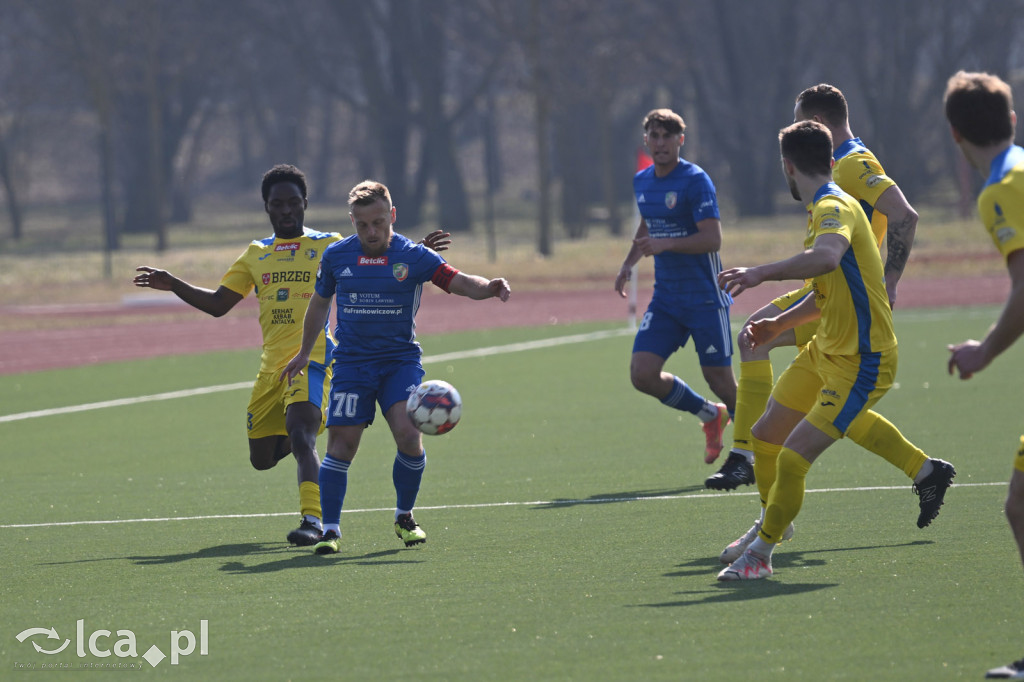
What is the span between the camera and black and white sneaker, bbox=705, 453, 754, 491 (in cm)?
882

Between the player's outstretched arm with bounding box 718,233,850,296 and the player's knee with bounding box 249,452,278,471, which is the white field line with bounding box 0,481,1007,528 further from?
the player's outstretched arm with bounding box 718,233,850,296

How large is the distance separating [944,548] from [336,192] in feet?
265

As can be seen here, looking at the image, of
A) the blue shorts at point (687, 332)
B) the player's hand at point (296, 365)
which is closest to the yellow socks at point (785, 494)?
the player's hand at point (296, 365)

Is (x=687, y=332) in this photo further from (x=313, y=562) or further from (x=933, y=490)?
(x=313, y=562)

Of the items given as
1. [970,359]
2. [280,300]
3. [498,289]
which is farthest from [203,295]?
[970,359]

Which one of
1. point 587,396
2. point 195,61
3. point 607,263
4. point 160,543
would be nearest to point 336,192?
point 195,61

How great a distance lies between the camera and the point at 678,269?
10.1m

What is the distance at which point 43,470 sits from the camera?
36.8 ft

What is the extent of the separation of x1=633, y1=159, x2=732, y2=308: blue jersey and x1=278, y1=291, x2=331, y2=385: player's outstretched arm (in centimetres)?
279

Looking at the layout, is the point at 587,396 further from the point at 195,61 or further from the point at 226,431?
the point at 195,61

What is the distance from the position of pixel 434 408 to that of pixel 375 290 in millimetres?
759

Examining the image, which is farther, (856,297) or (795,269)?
(856,297)

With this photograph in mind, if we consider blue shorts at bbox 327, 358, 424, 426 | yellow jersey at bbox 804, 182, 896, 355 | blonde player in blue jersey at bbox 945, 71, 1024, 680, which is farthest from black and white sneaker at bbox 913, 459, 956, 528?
blue shorts at bbox 327, 358, 424, 426

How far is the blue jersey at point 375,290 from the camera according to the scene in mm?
7855
